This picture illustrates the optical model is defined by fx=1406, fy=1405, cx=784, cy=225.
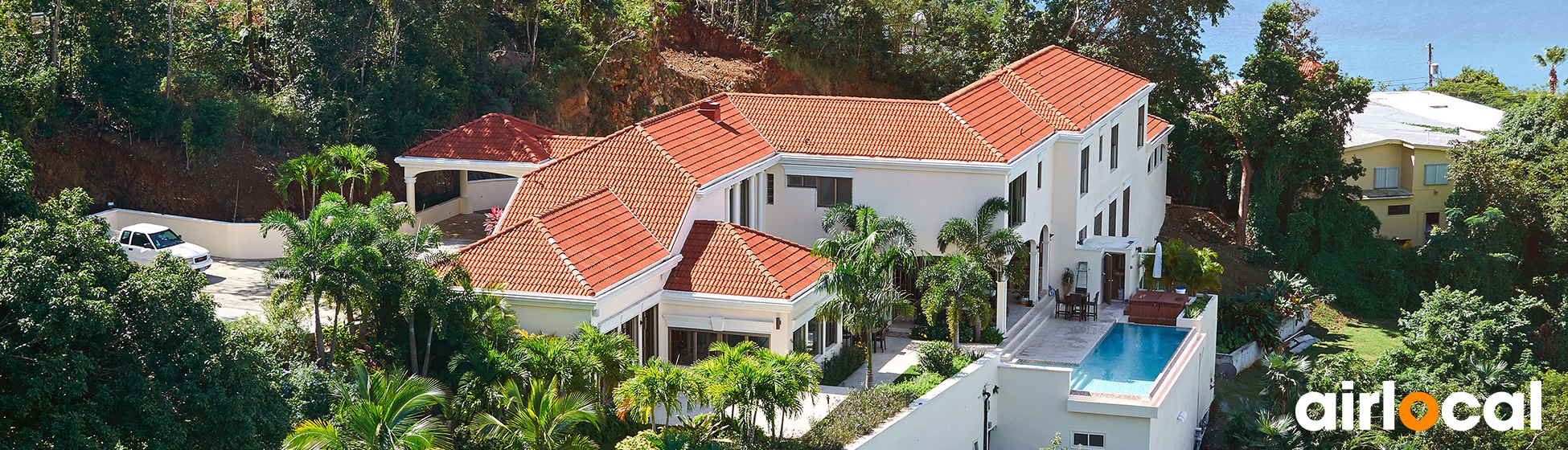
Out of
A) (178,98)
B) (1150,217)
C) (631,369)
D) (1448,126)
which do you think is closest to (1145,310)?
(1150,217)

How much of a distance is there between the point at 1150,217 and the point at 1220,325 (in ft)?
25.5

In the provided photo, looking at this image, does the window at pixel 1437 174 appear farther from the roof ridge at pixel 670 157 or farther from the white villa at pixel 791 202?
the roof ridge at pixel 670 157

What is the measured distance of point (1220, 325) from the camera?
1715 inches

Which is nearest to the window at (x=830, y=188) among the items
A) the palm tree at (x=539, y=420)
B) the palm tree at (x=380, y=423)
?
the palm tree at (x=539, y=420)

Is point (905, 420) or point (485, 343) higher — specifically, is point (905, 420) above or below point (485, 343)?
below

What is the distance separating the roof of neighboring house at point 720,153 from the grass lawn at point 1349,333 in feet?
37.9

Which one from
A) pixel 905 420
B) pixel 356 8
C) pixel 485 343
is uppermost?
pixel 356 8

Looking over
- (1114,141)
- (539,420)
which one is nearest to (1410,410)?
(1114,141)

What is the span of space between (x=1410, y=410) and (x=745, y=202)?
1748cm

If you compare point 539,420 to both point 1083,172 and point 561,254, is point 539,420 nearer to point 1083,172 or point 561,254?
point 561,254

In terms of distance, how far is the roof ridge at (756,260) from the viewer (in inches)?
1142

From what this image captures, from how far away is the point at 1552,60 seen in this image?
71.3m

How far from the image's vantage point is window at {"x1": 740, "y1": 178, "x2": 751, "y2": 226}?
3509 centimetres

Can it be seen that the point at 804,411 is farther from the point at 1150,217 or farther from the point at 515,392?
the point at 1150,217
